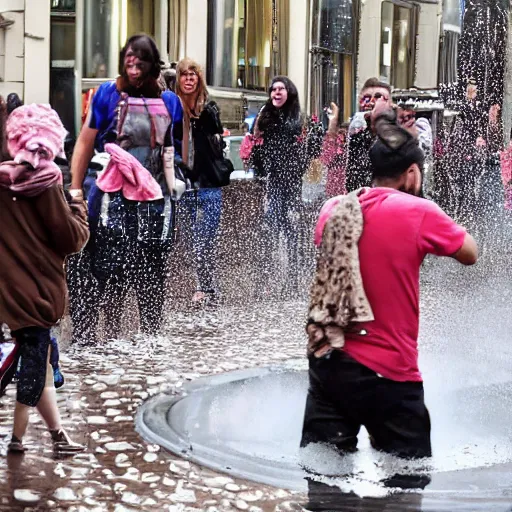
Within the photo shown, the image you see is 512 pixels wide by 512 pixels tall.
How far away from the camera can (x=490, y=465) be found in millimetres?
5688

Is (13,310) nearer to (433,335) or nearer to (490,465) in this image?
(490,465)

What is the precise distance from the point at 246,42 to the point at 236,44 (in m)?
0.51

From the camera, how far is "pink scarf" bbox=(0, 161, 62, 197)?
559 centimetres

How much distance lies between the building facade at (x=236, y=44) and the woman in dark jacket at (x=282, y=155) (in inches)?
286

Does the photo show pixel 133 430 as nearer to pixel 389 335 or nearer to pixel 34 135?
pixel 34 135

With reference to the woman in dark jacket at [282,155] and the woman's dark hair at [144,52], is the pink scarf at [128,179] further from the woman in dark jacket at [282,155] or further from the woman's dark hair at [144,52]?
the woman in dark jacket at [282,155]

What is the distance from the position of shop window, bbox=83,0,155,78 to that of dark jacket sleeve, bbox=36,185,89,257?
1327cm

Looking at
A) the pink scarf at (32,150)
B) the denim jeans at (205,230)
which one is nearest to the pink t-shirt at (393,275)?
the pink scarf at (32,150)

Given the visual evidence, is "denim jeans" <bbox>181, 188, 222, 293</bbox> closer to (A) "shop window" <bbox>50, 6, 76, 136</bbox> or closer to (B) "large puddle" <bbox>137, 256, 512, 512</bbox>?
(B) "large puddle" <bbox>137, 256, 512, 512</bbox>

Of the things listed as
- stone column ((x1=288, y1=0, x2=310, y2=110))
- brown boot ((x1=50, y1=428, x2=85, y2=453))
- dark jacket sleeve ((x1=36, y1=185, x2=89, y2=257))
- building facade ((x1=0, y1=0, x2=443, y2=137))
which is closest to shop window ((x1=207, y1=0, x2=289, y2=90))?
building facade ((x1=0, y1=0, x2=443, y2=137))

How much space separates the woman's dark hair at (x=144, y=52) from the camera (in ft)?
28.1

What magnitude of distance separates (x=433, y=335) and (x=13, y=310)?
4228mm

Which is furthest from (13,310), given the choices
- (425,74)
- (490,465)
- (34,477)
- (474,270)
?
(425,74)

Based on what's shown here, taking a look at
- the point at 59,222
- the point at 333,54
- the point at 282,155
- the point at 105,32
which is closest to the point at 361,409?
the point at 59,222
